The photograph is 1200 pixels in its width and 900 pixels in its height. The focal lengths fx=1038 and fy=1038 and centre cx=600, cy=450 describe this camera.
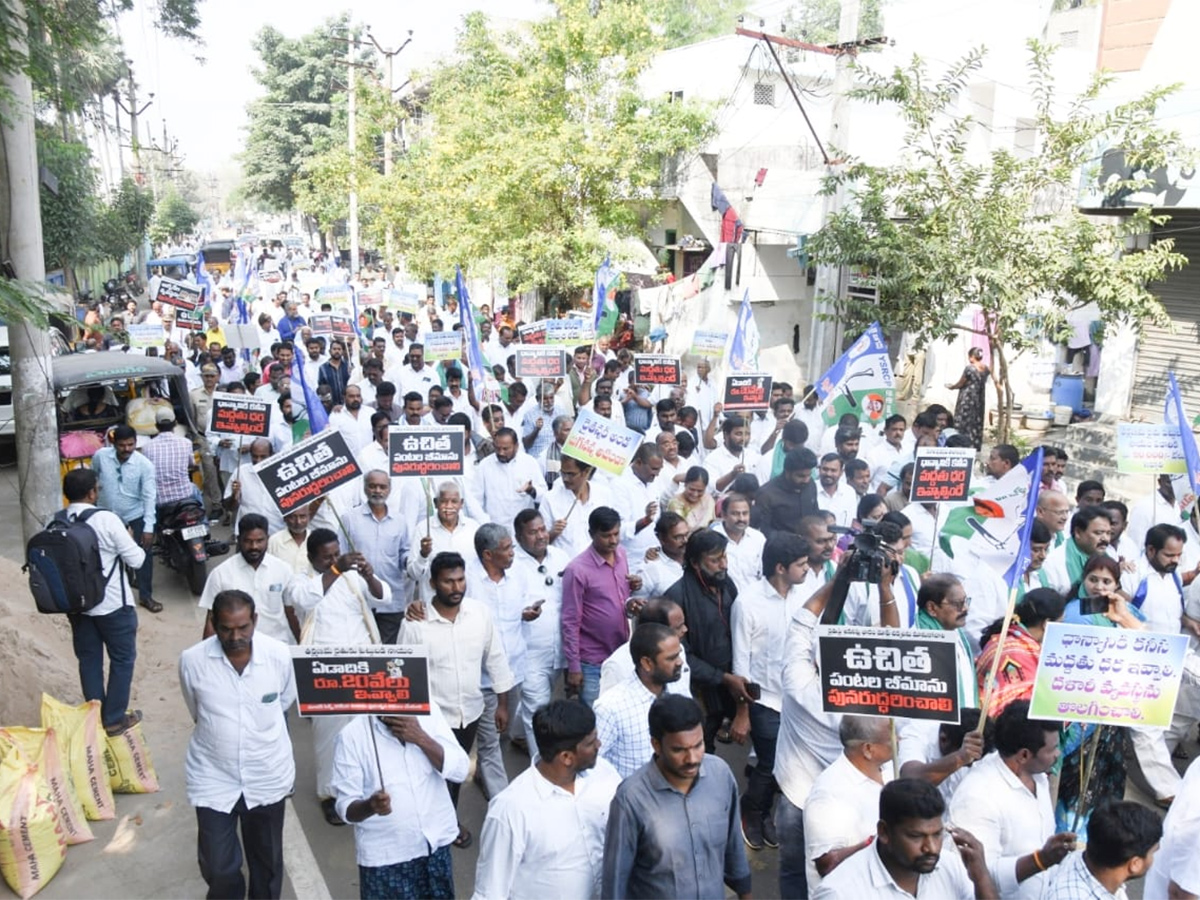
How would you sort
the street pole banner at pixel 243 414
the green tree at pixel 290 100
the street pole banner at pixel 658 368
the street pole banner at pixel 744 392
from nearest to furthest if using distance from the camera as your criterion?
the street pole banner at pixel 243 414
the street pole banner at pixel 744 392
the street pole banner at pixel 658 368
the green tree at pixel 290 100

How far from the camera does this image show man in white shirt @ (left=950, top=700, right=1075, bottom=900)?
144 inches

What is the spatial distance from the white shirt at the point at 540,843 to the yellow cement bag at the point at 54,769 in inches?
113

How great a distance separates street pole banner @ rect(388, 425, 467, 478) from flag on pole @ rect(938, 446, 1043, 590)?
11.0ft

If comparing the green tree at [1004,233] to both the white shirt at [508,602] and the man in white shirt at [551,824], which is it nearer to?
the white shirt at [508,602]

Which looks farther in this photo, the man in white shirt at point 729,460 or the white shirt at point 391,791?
the man in white shirt at point 729,460

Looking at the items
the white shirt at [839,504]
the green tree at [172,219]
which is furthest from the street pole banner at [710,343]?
the green tree at [172,219]

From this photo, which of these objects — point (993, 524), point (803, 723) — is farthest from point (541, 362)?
point (803, 723)

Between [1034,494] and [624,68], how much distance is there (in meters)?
15.9

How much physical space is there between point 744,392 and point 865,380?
1230mm

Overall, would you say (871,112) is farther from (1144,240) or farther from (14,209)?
(14,209)

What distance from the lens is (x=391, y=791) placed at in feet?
13.1

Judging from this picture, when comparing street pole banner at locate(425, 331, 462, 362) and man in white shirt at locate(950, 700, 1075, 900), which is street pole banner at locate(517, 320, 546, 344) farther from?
man in white shirt at locate(950, 700, 1075, 900)

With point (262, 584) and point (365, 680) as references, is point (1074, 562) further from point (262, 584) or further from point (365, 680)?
point (262, 584)

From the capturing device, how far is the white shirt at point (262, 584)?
232 inches
